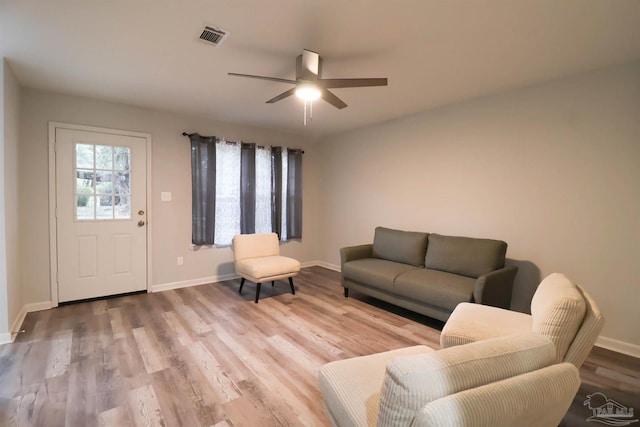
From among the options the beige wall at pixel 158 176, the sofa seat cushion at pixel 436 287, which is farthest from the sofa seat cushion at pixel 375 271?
the beige wall at pixel 158 176

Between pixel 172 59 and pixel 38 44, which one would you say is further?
pixel 172 59

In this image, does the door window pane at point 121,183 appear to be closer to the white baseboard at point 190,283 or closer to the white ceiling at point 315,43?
the white ceiling at point 315,43

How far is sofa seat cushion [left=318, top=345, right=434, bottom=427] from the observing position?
3.81 feet

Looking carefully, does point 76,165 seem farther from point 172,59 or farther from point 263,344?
point 263,344

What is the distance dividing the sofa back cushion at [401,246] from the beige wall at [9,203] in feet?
12.5

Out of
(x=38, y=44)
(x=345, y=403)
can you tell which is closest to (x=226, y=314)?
(x=345, y=403)

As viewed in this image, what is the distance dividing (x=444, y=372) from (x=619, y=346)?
116 inches

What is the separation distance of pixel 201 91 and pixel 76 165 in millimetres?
1766

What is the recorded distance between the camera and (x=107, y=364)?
2.28 m

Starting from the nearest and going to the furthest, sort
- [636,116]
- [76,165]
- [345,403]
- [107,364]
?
[345,403], [107,364], [636,116], [76,165]

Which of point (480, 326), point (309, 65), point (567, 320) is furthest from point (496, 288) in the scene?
point (309, 65)

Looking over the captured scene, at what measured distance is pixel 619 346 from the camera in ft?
8.52

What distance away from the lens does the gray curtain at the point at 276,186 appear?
16.5 ft

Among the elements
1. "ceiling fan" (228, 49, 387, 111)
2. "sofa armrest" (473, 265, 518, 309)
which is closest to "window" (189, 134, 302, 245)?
"ceiling fan" (228, 49, 387, 111)
